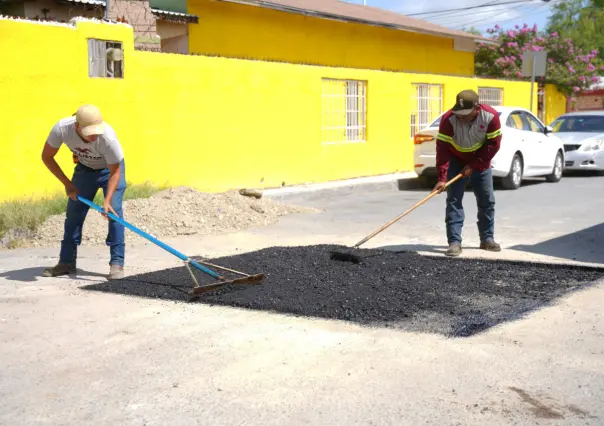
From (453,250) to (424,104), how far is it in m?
11.7


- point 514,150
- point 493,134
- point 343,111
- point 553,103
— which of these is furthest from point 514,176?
point 553,103

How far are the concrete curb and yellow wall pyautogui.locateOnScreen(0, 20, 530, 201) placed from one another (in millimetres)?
420

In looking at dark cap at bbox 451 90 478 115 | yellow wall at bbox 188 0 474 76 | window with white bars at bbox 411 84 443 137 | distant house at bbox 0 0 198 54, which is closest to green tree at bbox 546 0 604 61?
yellow wall at bbox 188 0 474 76

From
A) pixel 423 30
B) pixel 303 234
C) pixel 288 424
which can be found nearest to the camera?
pixel 288 424

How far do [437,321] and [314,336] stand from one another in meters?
0.90

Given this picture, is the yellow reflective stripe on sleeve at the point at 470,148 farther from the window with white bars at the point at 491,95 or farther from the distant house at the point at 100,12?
the window with white bars at the point at 491,95

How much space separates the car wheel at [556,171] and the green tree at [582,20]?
3392cm

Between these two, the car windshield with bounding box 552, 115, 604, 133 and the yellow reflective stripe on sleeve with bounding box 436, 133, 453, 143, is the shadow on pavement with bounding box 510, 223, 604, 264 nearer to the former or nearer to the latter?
the yellow reflective stripe on sleeve with bounding box 436, 133, 453, 143

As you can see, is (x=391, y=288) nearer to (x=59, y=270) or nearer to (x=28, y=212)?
(x=59, y=270)

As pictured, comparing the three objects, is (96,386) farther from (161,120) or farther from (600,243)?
(161,120)

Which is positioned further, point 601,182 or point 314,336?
point 601,182

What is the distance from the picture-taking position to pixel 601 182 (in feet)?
55.2

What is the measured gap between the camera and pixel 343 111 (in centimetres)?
1700

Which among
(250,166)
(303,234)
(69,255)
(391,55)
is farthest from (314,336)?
(391,55)
